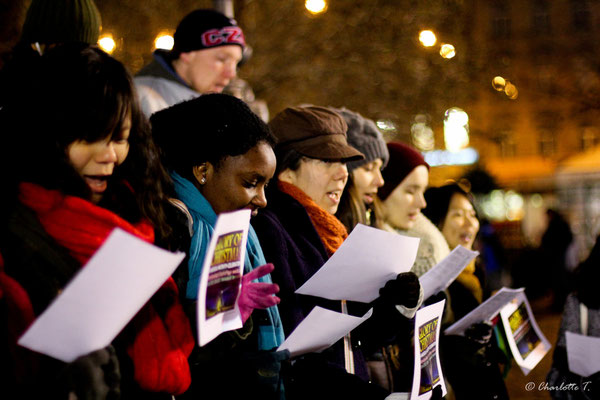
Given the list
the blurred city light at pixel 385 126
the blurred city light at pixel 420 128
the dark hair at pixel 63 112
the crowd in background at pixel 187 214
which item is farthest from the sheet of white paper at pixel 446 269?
the blurred city light at pixel 420 128

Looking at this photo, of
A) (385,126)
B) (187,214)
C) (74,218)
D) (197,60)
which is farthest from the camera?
(385,126)

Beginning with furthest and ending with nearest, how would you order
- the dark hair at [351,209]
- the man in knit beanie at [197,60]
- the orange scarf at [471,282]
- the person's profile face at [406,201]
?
1. the orange scarf at [471,282]
2. the person's profile face at [406,201]
3. the man in knit beanie at [197,60]
4. the dark hair at [351,209]

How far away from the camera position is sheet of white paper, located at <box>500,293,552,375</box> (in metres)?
3.85

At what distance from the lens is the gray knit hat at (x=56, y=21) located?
3682mm

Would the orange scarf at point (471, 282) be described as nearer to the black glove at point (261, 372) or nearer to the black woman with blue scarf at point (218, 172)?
the black woman with blue scarf at point (218, 172)

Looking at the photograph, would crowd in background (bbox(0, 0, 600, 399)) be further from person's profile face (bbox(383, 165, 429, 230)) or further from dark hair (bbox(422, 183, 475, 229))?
dark hair (bbox(422, 183, 475, 229))

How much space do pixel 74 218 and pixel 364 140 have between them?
2316mm

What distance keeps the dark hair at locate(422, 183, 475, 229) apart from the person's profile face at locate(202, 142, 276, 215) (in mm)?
2892

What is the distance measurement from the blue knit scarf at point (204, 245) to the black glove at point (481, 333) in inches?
68.4

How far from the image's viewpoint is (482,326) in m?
4.03

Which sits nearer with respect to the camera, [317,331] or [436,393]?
[317,331]

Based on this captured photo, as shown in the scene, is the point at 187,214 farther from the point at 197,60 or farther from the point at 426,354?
the point at 197,60

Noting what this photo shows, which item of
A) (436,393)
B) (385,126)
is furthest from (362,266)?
(385,126)

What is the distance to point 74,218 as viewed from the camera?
6.35 feet
